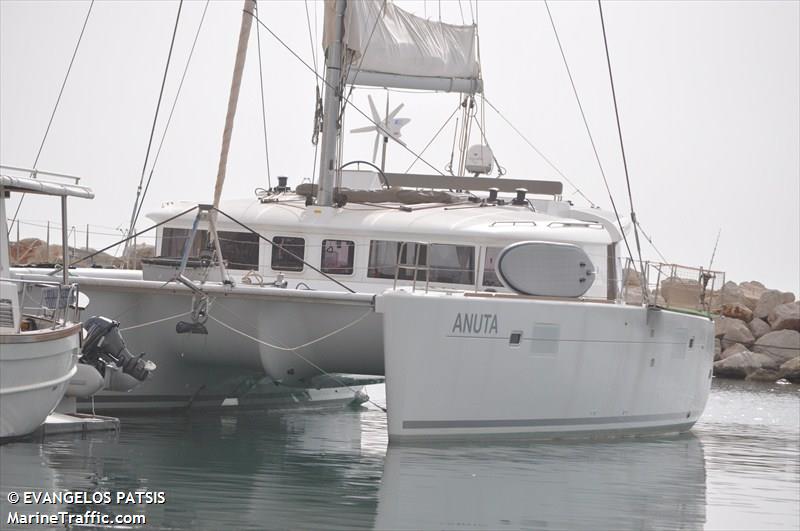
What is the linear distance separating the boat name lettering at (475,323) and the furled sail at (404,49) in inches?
195

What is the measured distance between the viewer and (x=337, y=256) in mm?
16469

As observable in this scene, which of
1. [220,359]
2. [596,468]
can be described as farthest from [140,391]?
[596,468]

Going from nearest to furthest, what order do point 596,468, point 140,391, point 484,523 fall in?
point 484,523
point 596,468
point 140,391

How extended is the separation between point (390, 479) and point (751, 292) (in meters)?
28.5

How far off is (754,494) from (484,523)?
363 centimetres

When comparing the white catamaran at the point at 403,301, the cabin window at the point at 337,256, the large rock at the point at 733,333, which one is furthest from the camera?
the large rock at the point at 733,333

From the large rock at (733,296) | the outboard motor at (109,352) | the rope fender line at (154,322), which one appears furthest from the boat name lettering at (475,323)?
the large rock at (733,296)

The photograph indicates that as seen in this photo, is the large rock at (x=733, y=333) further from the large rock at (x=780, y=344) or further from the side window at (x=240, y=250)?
the side window at (x=240, y=250)

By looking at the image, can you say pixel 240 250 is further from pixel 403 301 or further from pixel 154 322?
pixel 403 301

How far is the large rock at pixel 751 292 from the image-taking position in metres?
37.9

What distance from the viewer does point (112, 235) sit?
57.4 feet

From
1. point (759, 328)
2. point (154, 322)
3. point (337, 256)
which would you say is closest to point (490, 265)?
point (337, 256)

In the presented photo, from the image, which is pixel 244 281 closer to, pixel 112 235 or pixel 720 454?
pixel 112 235

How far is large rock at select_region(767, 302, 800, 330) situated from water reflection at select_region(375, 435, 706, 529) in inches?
812
